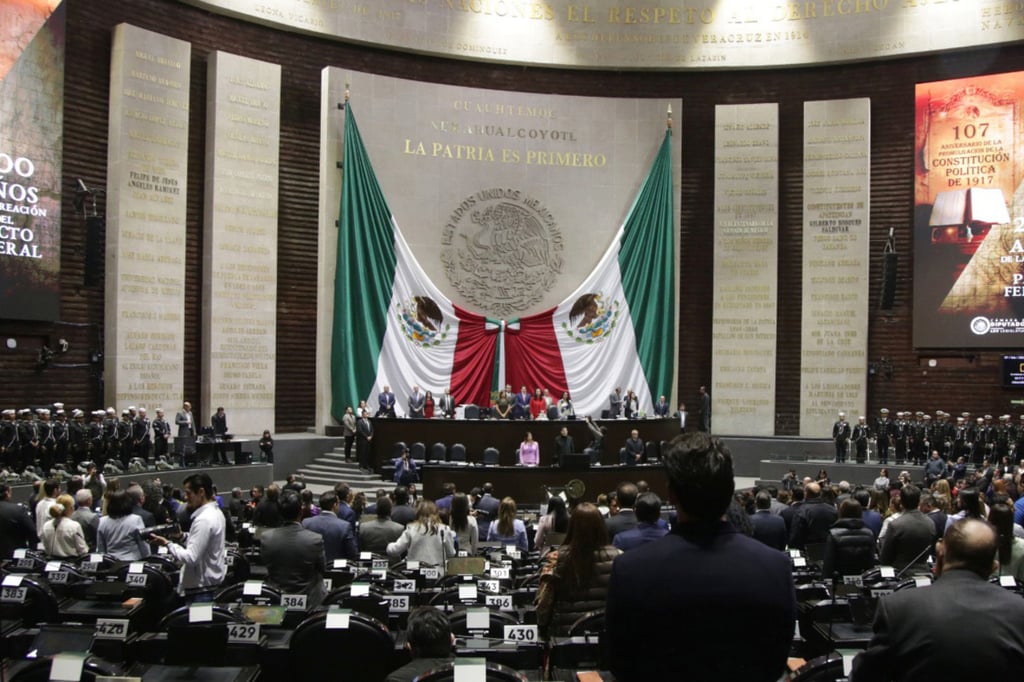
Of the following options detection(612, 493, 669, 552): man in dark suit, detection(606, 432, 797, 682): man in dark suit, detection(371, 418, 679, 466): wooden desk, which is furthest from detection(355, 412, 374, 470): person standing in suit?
detection(606, 432, 797, 682): man in dark suit

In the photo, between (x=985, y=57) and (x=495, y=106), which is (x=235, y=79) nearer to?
(x=495, y=106)

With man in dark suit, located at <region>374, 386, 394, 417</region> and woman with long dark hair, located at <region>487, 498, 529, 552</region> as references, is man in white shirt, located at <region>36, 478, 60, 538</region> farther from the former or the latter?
man in dark suit, located at <region>374, 386, 394, 417</region>

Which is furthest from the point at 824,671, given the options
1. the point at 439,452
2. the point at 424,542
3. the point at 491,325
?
the point at 491,325

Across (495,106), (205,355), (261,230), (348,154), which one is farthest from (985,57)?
(205,355)

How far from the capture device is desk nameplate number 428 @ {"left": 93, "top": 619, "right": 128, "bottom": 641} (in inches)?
155

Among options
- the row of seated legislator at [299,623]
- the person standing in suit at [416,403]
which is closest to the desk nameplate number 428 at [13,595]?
the row of seated legislator at [299,623]

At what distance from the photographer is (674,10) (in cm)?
2392

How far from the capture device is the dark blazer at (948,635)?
2496mm

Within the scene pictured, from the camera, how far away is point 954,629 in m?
2.52

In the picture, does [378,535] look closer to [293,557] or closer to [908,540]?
[293,557]

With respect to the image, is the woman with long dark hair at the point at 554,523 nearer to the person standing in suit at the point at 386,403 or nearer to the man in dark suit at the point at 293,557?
the man in dark suit at the point at 293,557

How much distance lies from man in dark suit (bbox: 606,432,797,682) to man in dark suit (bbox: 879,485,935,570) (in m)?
4.73

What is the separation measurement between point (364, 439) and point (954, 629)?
1692 centimetres

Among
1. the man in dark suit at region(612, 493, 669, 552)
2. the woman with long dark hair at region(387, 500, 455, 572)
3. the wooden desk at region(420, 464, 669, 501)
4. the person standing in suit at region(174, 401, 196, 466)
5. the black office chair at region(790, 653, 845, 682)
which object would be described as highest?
the man in dark suit at region(612, 493, 669, 552)
